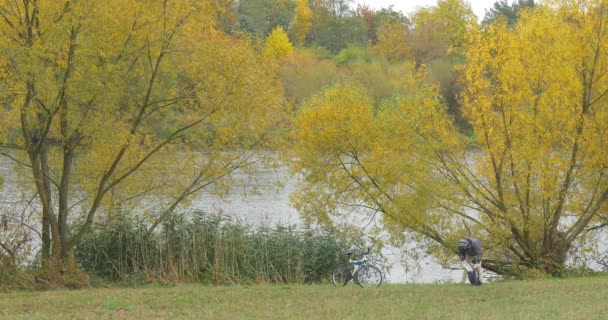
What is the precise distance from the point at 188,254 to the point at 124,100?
12.5 feet

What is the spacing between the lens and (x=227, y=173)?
1870 centimetres

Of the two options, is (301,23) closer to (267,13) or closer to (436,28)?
(267,13)

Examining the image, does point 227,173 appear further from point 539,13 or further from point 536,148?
point 539,13

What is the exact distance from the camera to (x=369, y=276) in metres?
16.0

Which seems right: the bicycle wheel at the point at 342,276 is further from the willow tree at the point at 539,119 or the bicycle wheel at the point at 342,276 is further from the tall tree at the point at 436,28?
the tall tree at the point at 436,28

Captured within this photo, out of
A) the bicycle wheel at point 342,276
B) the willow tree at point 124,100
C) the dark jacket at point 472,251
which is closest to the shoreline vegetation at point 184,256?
the willow tree at point 124,100

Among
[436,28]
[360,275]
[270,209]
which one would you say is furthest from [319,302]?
[436,28]

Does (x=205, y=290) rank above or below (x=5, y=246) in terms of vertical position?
below

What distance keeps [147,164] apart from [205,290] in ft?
17.0

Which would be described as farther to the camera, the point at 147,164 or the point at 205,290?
the point at 147,164

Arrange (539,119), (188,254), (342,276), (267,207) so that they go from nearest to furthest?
(342,276) → (188,254) → (539,119) → (267,207)

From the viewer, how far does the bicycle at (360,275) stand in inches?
625

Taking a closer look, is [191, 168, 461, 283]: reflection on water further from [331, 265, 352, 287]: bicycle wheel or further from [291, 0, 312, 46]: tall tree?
[291, 0, 312, 46]: tall tree

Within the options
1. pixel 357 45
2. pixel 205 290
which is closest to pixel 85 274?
pixel 205 290
